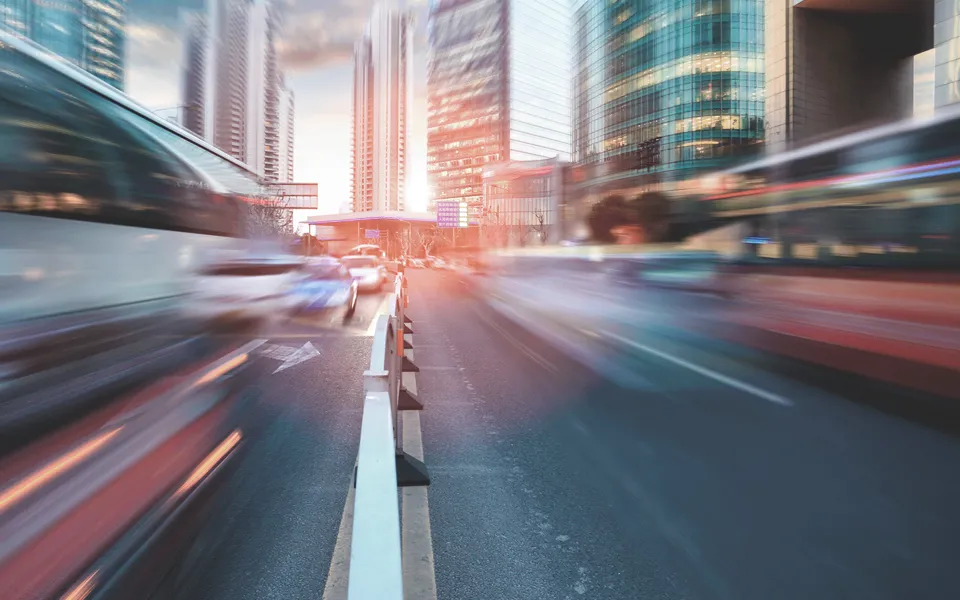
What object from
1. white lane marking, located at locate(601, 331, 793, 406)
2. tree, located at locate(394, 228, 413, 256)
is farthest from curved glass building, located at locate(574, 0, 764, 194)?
white lane marking, located at locate(601, 331, 793, 406)

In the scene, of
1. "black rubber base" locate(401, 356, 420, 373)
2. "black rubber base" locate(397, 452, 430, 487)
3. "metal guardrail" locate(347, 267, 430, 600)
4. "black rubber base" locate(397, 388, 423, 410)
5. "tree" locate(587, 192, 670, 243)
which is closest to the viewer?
"metal guardrail" locate(347, 267, 430, 600)

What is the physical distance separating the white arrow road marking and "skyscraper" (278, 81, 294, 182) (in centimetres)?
8616

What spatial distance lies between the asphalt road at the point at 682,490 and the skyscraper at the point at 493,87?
144185 mm

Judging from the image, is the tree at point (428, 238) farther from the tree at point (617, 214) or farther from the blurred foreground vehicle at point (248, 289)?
the blurred foreground vehicle at point (248, 289)

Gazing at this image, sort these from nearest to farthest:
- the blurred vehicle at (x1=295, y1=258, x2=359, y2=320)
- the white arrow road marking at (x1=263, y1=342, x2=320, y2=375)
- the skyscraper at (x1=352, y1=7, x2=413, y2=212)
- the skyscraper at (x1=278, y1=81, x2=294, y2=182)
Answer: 1. the white arrow road marking at (x1=263, y1=342, x2=320, y2=375)
2. the blurred vehicle at (x1=295, y1=258, x2=359, y2=320)
3. the skyscraper at (x1=278, y1=81, x2=294, y2=182)
4. the skyscraper at (x1=352, y1=7, x2=413, y2=212)

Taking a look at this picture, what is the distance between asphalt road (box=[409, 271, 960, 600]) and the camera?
252cm

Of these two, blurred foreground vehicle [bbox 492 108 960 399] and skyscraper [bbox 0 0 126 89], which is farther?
skyscraper [bbox 0 0 126 89]

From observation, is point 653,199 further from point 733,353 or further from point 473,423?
point 473,423

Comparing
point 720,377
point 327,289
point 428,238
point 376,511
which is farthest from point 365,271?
point 428,238

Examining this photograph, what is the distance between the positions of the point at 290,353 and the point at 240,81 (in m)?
99.1

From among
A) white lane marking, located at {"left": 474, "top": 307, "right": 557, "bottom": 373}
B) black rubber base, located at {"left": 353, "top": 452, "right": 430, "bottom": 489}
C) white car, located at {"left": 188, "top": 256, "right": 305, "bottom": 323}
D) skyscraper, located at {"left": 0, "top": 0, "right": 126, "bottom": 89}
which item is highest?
skyscraper, located at {"left": 0, "top": 0, "right": 126, "bottom": 89}

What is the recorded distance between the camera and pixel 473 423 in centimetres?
510

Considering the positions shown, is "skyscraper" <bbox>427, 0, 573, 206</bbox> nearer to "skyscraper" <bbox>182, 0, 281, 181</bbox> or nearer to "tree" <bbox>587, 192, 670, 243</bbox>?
"skyscraper" <bbox>182, 0, 281, 181</bbox>

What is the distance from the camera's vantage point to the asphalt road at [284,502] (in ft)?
8.02
